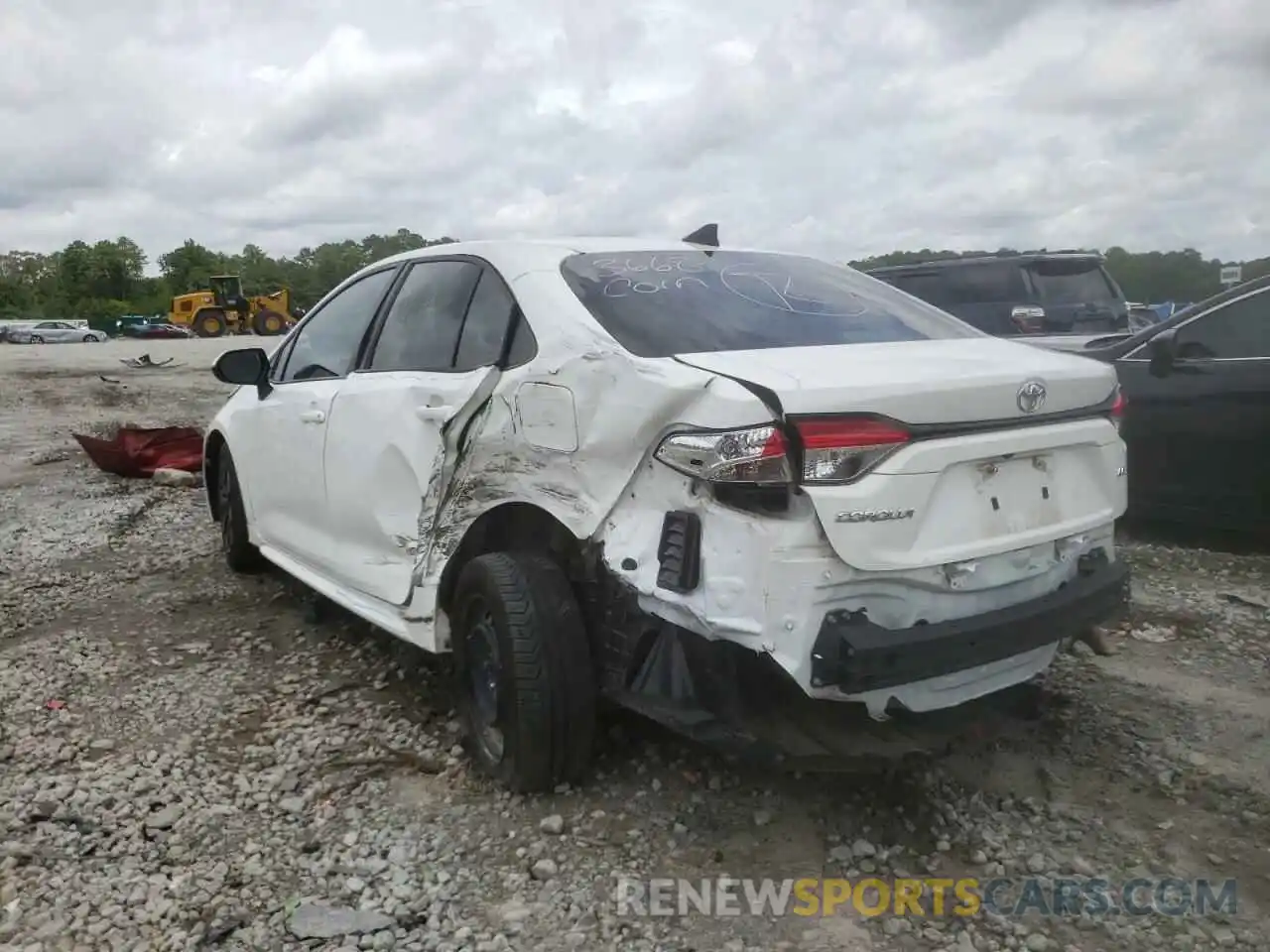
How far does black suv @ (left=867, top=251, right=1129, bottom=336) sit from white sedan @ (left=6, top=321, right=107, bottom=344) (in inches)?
1831

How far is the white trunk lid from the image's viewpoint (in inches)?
95.0

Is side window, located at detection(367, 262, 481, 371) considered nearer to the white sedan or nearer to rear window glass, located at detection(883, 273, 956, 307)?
rear window glass, located at detection(883, 273, 956, 307)

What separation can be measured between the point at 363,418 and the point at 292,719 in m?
1.07

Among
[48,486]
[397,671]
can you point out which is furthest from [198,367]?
[397,671]

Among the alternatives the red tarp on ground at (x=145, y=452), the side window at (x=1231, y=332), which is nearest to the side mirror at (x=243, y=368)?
the red tarp on ground at (x=145, y=452)

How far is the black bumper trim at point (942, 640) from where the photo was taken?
93.3 inches

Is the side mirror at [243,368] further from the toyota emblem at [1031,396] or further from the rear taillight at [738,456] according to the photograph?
the toyota emblem at [1031,396]

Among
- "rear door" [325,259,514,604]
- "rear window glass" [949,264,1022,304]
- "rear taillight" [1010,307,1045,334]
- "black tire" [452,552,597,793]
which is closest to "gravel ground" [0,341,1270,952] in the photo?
"black tire" [452,552,597,793]

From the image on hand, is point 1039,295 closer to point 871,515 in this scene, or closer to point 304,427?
point 304,427

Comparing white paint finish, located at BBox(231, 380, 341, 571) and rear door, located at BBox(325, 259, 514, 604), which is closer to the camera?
rear door, located at BBox(325, 259, 514, 604)

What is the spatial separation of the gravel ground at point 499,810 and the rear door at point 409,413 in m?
0.57

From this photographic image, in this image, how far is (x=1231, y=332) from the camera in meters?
5.42

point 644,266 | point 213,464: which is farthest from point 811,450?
point 213,464

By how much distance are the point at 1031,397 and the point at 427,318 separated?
2.03 meters
